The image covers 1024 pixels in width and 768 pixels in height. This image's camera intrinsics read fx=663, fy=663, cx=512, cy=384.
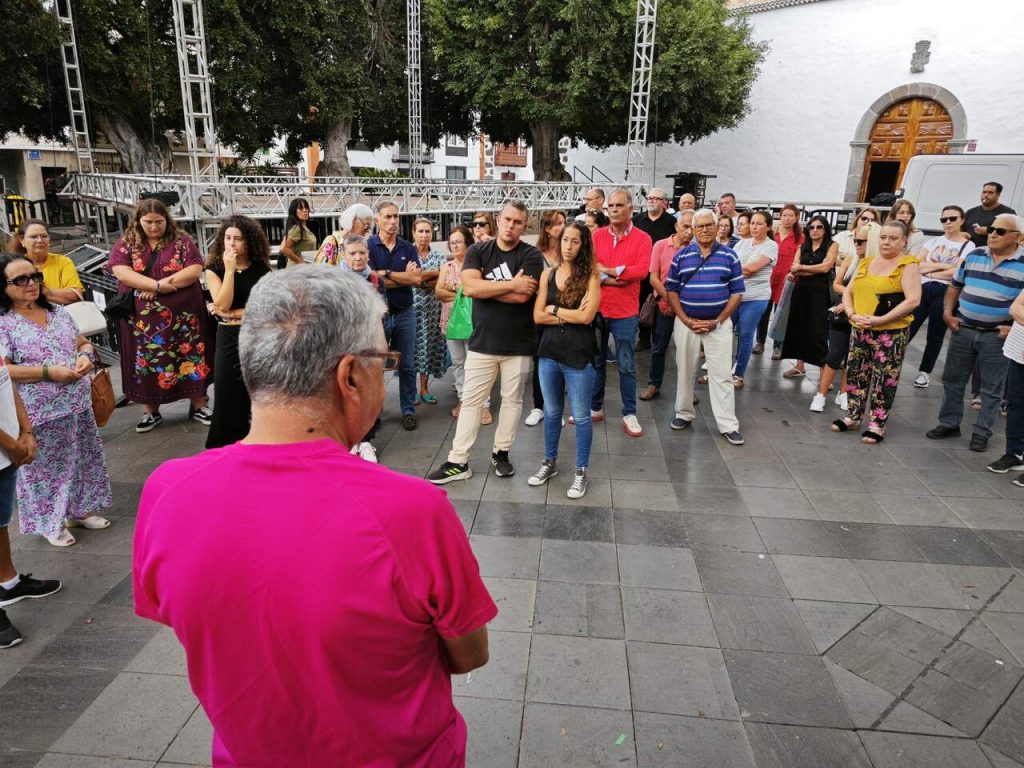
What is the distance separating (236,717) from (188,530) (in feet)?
1.10

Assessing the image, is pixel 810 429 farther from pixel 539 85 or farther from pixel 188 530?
pixel 539 85

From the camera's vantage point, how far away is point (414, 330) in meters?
5.50

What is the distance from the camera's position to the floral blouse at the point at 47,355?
332 cm

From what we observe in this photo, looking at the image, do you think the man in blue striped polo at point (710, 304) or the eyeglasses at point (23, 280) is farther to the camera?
the man in blue striped polo at point (710, 304)

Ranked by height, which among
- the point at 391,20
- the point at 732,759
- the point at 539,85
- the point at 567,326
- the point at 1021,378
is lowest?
the point at 732,759

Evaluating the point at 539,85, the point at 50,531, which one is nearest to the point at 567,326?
the point at 50,531

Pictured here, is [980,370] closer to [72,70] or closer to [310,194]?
[310,194]

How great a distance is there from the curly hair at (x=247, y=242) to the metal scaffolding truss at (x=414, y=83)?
17338 mm

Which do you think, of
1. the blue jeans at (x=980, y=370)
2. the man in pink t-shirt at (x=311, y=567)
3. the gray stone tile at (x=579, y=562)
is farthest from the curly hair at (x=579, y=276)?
the blue jeans at (x=980, y=370)

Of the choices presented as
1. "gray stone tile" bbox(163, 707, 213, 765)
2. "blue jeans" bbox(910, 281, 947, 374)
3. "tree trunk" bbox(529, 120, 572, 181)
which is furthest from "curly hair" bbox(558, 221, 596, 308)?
"tree trunk" bbox(529, 120, 572, 181)

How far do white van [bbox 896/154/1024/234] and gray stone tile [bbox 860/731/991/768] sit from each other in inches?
364

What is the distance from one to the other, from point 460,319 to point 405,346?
517 millimetres

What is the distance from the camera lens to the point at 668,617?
3072 mm

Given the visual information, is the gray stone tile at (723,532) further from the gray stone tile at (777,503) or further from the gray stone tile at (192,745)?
the gray stone tile at (192,745)
